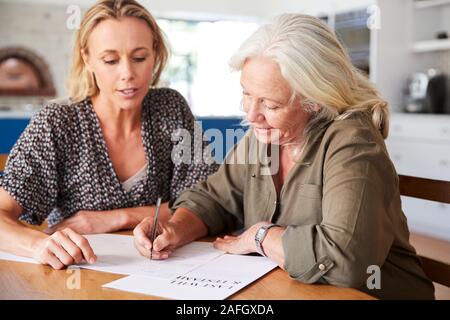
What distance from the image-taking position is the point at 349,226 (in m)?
1.02

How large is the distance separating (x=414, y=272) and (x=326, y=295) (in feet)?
→ 1.25

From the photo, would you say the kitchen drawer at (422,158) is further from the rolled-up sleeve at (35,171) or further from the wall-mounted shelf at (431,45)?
the rolled-up sleeve at (35,171)

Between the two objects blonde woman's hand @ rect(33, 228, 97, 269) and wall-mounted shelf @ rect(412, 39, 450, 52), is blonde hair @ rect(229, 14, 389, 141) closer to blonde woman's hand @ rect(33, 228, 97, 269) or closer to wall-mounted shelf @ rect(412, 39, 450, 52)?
blonde woman's hand @ rect(33, 228, 97, 269)

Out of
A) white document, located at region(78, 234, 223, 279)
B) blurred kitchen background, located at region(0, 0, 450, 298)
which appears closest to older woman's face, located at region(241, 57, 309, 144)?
white document, located at region(78, 234, 223, 279)

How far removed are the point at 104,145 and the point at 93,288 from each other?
2.30 ft

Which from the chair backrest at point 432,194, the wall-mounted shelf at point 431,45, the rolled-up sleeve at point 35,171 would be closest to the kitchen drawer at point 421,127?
the wall-mounted shelf at point 431,45

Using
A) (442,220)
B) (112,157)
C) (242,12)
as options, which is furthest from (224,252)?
(242,12)

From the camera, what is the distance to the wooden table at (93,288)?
91 cm

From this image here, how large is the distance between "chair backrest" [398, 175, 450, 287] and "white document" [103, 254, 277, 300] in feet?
1.45

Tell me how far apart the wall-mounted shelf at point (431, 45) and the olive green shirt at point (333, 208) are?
3.82 meters

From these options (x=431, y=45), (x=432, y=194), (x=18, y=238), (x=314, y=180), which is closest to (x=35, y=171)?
(x=18, y=238)

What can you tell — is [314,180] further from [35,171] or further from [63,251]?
[35,171]
